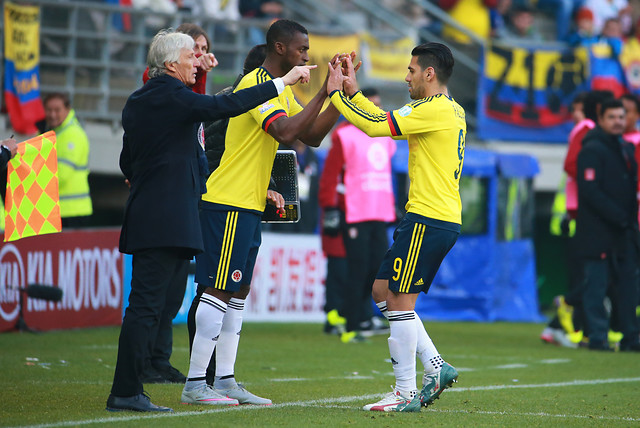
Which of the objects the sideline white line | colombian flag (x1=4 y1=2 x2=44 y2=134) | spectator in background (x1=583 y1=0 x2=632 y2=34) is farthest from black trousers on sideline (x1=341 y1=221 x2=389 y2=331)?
spectator in background (x1=583 y1=0 x2=632 y2=34)

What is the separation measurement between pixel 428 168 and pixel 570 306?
568 centimetres

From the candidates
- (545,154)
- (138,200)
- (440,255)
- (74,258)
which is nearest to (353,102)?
(440,255)

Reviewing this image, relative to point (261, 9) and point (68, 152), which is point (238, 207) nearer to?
point (68, 152)

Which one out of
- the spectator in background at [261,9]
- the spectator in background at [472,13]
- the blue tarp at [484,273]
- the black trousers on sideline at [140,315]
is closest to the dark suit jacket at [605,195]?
the blue tarp at [484,273]

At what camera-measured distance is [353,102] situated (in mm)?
6172

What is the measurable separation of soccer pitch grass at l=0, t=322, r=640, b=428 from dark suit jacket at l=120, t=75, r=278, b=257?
0.91 meters

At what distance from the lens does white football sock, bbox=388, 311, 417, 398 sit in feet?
19.8

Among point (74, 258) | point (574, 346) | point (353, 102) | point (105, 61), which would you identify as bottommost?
point (574, 346)

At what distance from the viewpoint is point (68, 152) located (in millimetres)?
11180

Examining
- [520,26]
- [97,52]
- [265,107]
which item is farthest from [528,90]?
[265,107]

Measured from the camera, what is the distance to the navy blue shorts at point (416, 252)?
239 inches

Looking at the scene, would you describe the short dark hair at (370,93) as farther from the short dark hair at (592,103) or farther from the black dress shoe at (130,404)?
the black dress shoe at (130,404)

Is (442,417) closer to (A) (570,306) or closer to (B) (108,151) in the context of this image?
(A) (570,306)

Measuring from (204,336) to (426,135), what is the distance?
5.40ft
